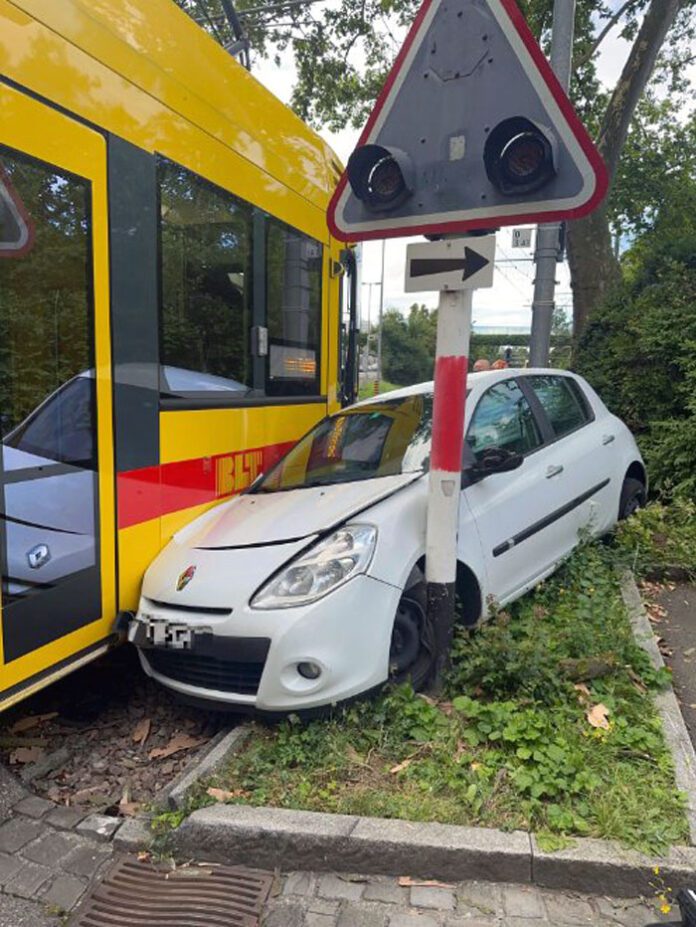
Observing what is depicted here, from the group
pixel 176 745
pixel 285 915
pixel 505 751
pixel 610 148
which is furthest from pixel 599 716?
pixel 610 148

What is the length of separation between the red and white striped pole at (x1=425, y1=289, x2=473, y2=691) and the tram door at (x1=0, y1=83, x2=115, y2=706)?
1.46m

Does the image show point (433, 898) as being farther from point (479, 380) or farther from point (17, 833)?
point (479, 380)

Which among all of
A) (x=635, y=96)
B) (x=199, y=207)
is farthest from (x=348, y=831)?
(x=635, y=96)

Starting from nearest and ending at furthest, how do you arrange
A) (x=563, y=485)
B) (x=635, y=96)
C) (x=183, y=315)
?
(x=183, y=315) < (x=563, y=485) < (x=635, y=96)

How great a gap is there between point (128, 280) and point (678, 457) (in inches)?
204

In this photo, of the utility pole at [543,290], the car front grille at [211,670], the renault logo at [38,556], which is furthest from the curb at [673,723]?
the utility pole at [543,290]

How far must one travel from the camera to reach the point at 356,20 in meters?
12.0

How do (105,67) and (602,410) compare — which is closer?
(105,67)

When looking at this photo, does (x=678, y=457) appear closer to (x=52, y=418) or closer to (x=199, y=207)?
(x=199, y=207)

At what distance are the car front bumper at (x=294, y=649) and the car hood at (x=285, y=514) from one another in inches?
15.8

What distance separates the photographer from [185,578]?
318 cm

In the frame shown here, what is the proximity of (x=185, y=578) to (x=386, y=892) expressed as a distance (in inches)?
60.7

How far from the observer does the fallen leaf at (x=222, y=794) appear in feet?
8.50

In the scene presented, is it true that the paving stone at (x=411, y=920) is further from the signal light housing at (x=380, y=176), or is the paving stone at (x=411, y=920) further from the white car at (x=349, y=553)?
the signal light housing at (x=380, y=176)
